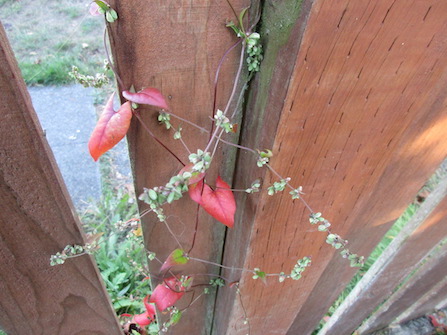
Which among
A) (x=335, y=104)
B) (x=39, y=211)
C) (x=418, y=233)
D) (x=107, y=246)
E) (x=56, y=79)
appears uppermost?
(x=56, y=79)

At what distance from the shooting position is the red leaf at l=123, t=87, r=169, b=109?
556mm

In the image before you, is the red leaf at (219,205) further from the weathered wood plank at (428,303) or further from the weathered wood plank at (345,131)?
the weathered wood plank at (428,303)

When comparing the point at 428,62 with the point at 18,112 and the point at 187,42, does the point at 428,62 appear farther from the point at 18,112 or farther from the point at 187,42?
the point at 18,112

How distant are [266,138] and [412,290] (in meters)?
1.47

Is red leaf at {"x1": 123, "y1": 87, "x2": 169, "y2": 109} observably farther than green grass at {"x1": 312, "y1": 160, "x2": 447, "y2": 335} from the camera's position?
No

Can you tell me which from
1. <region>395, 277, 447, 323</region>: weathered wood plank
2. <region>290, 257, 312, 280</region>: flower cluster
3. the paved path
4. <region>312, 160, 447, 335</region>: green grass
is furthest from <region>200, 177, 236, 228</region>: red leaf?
the paved path

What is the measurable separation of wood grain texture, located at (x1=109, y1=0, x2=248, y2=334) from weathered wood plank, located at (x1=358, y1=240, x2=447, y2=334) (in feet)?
4.05

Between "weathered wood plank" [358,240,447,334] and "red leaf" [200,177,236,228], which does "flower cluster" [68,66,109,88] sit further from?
"weathered wood plank" [358,240,447,334]

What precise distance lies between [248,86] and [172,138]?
187 millimetres

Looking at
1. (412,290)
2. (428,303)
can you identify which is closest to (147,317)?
(412,290)

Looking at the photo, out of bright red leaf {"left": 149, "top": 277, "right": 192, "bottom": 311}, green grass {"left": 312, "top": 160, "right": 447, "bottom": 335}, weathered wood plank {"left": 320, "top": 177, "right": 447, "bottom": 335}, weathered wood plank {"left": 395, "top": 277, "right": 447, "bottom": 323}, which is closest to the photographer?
bright red leaf {"left": 149, "top": 277, "right": 192, "bottom": 311}

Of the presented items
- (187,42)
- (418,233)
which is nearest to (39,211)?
(187,42)

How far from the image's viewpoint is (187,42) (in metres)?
0.57

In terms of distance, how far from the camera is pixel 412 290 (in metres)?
1.67
